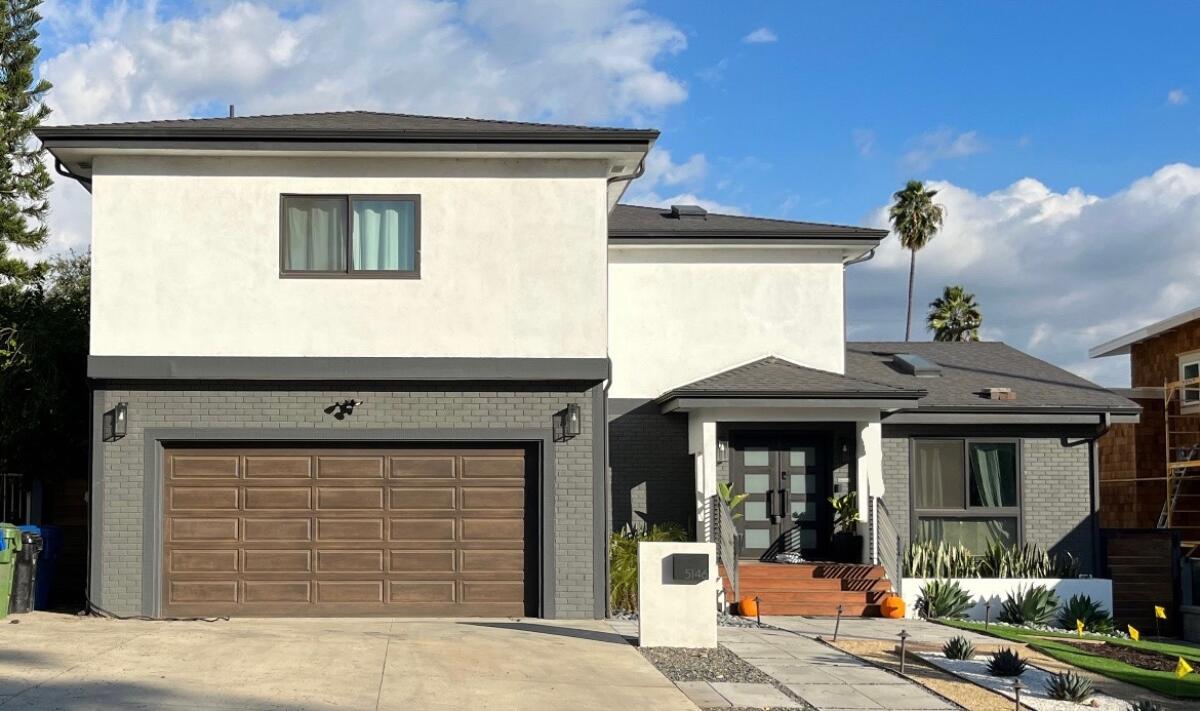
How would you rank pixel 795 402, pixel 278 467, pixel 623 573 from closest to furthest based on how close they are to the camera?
1. pixel 278 467
2. pixel 623 573
3. pixel 795 402

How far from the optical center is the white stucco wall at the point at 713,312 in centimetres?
1973

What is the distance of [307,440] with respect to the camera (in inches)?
592

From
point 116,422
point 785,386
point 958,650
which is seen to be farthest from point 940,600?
point 116,422

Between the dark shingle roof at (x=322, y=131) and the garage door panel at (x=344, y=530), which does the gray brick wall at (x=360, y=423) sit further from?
the dark shingle roof at (x=322, y=131)

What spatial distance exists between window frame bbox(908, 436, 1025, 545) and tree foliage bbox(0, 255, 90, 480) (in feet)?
39.4

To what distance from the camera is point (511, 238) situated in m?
15.3

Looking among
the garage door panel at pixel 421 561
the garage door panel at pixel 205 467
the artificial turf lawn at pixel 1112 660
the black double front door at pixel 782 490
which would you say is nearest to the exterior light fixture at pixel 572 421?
the garage door panel at pixel 421 561

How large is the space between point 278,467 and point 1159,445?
1888 centimetres

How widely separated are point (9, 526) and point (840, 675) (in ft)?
30.6

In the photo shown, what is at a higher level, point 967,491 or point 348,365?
point 348,365

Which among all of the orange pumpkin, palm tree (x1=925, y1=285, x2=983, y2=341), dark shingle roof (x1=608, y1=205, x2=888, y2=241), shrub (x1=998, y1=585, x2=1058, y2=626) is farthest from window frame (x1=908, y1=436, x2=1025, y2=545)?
palm tree (x1=925, y1=285, x2=983, y2=341)

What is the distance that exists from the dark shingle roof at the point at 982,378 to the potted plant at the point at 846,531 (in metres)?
2.09

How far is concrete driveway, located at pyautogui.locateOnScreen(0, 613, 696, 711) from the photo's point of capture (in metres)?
9.70

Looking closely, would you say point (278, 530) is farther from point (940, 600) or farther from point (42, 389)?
point (940, 600)
